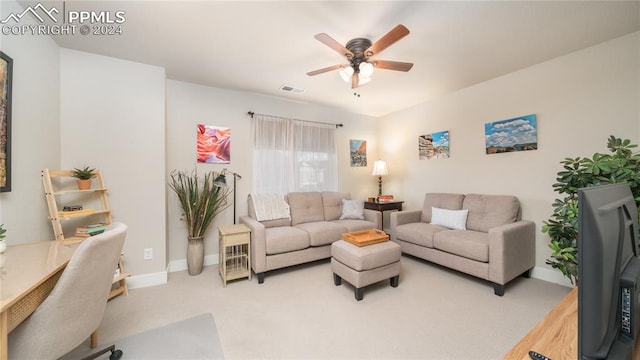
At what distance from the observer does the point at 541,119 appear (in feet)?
8.86

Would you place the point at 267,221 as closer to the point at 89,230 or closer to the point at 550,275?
the point at 89,230

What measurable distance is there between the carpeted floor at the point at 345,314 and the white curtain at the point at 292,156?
150 centimetres

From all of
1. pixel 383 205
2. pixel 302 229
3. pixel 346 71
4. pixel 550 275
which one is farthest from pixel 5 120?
pixel 550 275

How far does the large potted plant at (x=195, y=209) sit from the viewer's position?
9.45 feet

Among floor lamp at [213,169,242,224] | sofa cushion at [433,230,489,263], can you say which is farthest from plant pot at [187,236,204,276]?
sofa cushion at [433,230,489,263]

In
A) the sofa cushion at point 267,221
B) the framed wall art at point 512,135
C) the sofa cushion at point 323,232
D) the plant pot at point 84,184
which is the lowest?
the sofa cushion at point 323,232

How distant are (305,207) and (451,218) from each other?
80.9 inches

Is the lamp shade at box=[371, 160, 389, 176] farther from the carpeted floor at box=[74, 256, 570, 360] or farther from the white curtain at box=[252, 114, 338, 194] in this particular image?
the carpeted floor at box=[74, 256, 570, 360]

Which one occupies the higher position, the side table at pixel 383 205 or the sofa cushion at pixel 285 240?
the side table at pixel 383 205

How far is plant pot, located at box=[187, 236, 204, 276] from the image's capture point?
9.39 ft

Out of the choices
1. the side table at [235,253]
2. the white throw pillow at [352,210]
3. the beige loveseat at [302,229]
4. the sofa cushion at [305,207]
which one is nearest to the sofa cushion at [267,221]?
the beige loveseat at [302,229]

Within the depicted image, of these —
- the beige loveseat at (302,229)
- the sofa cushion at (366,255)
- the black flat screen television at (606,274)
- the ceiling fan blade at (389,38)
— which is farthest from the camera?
the beige loveseat at (302,229)

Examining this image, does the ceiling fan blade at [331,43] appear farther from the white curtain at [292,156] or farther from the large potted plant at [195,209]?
the large potted plant at [195,209]

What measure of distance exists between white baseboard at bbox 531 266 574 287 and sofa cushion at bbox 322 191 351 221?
251 cm
